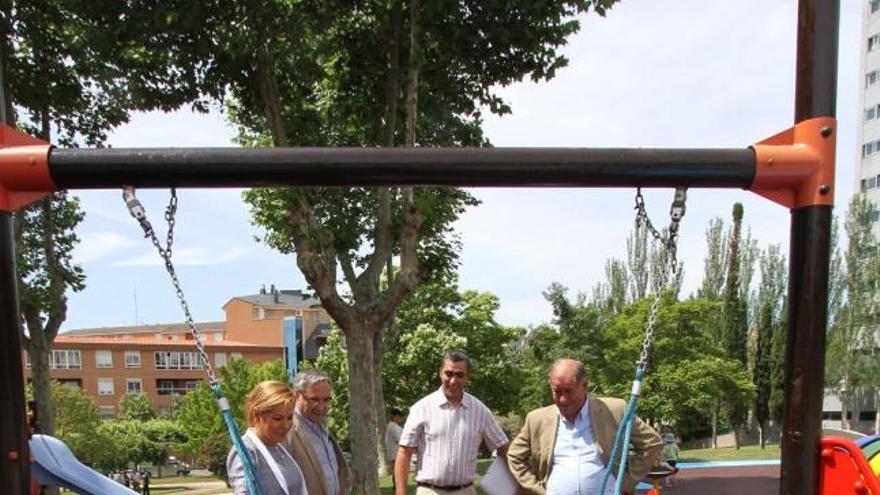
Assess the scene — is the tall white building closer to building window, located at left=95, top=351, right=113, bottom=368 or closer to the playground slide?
the playground slide

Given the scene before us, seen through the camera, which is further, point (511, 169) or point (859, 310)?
point (859, 310)

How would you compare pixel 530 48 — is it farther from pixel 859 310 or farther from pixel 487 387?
pixel 859 310

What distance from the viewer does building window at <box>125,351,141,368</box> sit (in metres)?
75.4

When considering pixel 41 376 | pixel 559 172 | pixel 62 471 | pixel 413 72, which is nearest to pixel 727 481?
pixel 413 72

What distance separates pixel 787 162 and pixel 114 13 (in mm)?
9232

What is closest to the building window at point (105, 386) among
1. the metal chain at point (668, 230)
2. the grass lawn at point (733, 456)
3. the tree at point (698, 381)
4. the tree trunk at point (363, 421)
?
the grass lawn at point (733, 456)

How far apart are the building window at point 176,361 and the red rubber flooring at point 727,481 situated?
68.1 meters

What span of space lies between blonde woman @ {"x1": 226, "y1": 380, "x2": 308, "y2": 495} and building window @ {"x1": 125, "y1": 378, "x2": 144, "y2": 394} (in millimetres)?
78481

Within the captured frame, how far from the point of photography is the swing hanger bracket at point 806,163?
2295 millimetres

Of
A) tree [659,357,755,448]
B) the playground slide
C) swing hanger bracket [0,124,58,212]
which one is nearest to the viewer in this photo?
swing hanger bracket [0,124,58,212]

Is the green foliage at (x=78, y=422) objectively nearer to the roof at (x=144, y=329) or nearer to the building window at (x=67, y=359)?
the building window at (x=67, y=359)

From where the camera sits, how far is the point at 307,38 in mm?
9727

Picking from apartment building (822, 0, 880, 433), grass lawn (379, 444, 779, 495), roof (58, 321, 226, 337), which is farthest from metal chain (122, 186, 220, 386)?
roof (58, 321, 226, 337)

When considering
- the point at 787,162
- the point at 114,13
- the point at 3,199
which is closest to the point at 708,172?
the point at 787,162
